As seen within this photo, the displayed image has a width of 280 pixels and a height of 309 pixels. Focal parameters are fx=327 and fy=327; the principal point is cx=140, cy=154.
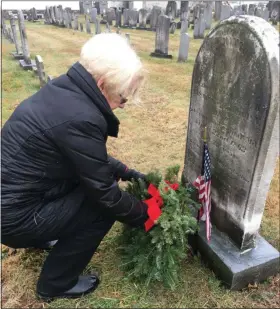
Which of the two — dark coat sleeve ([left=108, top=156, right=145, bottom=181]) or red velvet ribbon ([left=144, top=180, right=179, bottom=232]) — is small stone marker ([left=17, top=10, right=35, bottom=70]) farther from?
red velvet ribbon ([left=144, top=180, right=179, bottom=232])

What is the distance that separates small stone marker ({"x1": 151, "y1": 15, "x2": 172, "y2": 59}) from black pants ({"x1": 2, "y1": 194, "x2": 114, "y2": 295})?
10.2 metres

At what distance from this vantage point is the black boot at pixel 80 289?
2.53 meters

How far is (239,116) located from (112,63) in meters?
1.03

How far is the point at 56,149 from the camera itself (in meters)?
1.99

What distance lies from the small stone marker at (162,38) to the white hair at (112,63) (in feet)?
32.9

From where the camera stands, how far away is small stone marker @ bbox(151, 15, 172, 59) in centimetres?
1141

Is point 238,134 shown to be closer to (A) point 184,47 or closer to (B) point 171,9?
(A) point 184,47

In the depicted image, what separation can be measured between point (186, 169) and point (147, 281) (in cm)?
124

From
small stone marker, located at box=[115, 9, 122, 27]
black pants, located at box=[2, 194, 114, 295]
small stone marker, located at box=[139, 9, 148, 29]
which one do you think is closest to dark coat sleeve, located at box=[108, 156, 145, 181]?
black pants, located at box=[2, 194, 114, 295]

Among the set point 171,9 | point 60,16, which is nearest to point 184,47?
point 60,16

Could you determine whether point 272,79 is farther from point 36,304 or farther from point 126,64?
point 36,304

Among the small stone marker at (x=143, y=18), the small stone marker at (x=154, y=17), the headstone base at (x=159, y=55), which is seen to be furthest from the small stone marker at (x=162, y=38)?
the small stone marker at (x=143, y=18)

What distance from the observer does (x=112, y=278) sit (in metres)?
2.77

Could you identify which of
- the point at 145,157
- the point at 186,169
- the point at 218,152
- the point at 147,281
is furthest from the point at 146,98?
the point at 147,281
